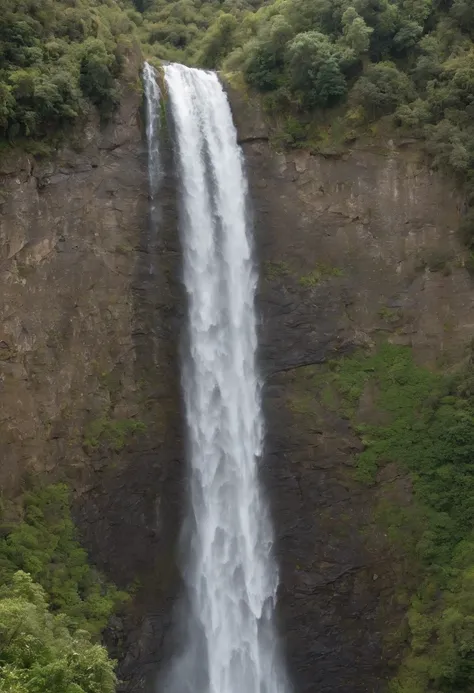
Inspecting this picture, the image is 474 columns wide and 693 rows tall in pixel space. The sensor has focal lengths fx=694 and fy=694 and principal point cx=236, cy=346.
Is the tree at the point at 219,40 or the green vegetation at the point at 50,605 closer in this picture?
the green vegetation at the point at 50,605

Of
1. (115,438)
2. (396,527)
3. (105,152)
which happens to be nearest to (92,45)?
(105,152)

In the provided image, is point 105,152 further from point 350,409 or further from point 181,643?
point 181,643

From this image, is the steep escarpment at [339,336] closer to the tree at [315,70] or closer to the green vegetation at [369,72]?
the green vegetation at [369,72]

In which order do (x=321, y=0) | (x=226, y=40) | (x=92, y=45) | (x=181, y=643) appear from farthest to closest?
(x=226, y=40) → (x=321, y=0) → (x=92, y=45) → (x=181, y=643)

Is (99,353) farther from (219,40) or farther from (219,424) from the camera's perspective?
(219,40)

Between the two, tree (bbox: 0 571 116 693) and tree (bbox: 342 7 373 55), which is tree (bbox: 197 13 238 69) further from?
tree (bbox: 0 571 116 693)

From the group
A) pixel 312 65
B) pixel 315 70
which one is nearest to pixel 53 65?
pixel 312 65

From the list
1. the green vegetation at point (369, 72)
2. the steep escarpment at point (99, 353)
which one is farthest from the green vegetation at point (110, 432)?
the green vegetation at point (369, 72)
